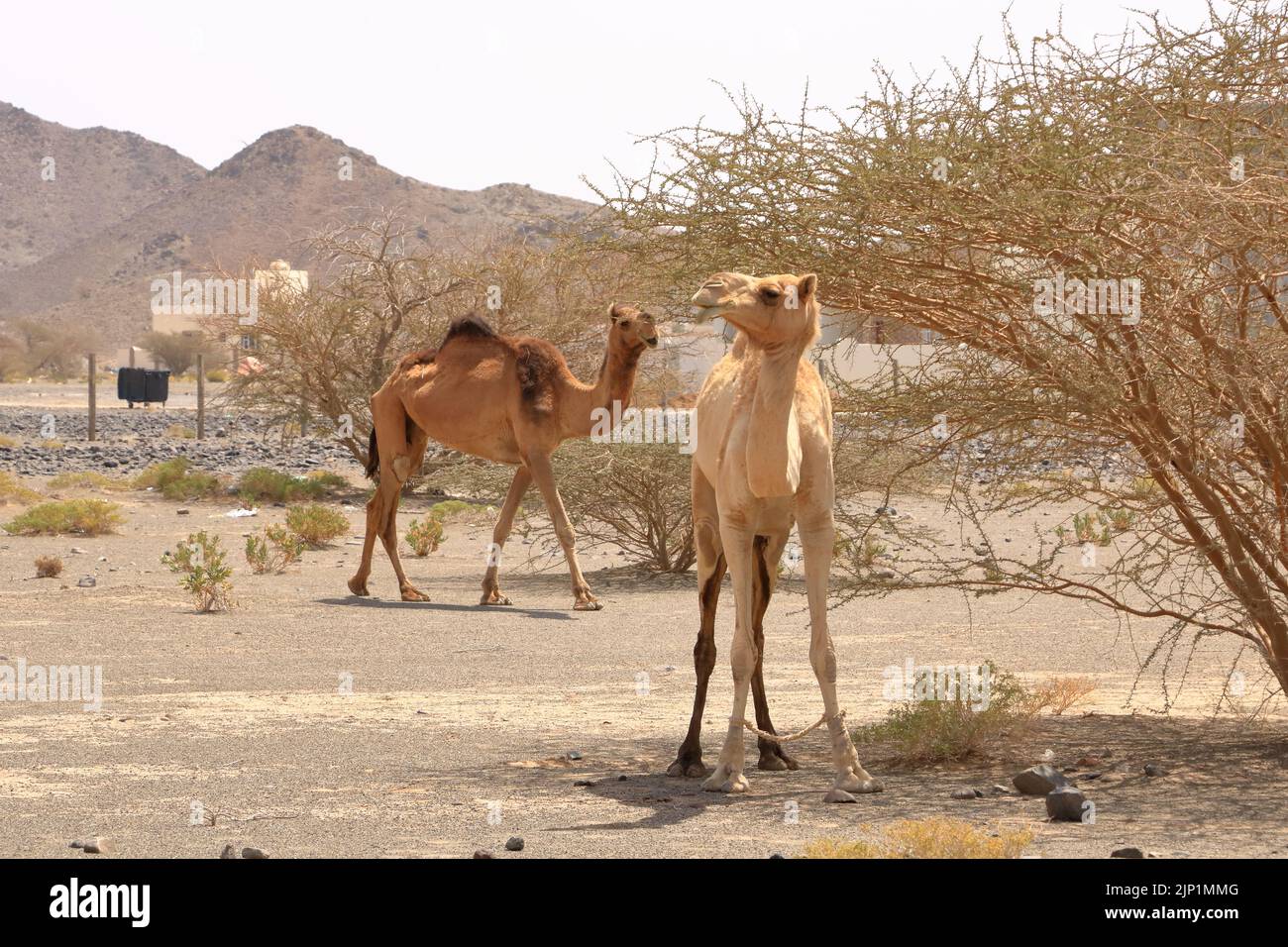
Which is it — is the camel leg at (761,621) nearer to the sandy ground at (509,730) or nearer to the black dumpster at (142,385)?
the sandy ground at (509,730)

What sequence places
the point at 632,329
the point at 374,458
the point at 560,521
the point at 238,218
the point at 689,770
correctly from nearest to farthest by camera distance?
the point at 689,770 → the point at 632,329 → the point at 560,521 → the point at 374,458 → the point at 238,218

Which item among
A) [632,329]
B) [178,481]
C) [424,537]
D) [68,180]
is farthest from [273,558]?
[68,180]

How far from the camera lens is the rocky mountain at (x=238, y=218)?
99.1 m

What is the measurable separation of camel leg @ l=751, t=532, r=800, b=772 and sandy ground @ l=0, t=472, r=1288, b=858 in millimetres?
123

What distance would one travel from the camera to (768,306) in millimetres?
7066

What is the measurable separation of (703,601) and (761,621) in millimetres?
408

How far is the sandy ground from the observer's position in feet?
21.7

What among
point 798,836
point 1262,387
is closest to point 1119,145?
point 1262,387

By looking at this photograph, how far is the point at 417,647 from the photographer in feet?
42.2

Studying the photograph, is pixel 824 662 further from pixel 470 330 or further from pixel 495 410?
pixel 470 330

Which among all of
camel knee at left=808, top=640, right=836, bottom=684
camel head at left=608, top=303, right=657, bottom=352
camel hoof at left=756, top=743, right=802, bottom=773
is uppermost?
camel head at left=608, top=303, right=657, bottom=352

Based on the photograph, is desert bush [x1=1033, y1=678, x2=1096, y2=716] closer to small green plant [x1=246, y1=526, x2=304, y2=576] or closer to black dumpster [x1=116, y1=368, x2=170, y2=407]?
small green plant [x1=246, y1=526, x2=304, y2=576]

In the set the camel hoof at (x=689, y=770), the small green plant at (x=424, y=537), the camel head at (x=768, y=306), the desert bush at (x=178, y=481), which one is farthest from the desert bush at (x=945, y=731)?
the desert bush at (x=178, y=481)

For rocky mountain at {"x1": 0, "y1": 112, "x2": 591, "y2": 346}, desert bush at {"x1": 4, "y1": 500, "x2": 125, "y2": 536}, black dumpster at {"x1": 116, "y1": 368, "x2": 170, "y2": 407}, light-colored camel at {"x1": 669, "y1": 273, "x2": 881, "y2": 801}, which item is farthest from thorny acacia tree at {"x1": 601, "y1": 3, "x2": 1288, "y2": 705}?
rocky mountain at {"x1": 0, "y1": 112, "x2": 591, "y2": 346}
